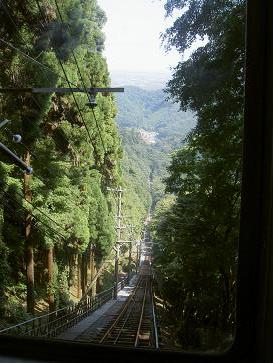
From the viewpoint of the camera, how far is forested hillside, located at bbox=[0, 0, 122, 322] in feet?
9.90

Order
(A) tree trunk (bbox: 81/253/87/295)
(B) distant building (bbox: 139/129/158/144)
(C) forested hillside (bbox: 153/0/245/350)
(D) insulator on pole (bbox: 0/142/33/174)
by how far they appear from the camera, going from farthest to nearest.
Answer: (A) tree trunk (bbox: 81/253/87/295)
(D) insulator on pole (bbox: 0/142/33/174)
(B) distant building (bbox: 139/129/158/144)
(C) forested hillside (bbox: 153/0/245/350)

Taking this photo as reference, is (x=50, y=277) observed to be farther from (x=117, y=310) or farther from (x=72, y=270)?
(x=117, y=310)

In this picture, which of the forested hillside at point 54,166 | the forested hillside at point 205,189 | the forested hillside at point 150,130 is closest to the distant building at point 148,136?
the forested hillside at point 150,130

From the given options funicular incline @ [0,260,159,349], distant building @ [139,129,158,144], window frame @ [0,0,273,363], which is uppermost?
distant building @ [139,129,158,144]

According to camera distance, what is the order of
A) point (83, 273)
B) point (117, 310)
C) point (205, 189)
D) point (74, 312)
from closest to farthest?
point (205, 189), point (74, 312), point (117, 310), point (83, 273)

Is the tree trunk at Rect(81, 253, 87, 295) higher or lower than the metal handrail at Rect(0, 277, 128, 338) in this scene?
higher

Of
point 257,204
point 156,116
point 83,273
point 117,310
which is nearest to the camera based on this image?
point 257,204

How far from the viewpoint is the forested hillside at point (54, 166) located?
3.02 m

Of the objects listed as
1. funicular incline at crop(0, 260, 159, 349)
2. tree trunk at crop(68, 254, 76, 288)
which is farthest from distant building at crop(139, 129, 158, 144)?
tree trunk at crop(68, 254, 76, 288)

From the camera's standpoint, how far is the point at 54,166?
3369 mm

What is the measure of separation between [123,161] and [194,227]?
0.95 metres

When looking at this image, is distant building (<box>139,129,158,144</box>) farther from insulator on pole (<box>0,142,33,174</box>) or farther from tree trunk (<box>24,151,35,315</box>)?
tree trunk (<box>24,151,35,315</box>)

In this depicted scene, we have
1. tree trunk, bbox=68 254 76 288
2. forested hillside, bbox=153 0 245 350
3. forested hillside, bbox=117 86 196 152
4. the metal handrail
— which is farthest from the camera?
tree trunk, bbox=68 254 76 288

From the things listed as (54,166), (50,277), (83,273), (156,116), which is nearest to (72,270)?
(83,273)
